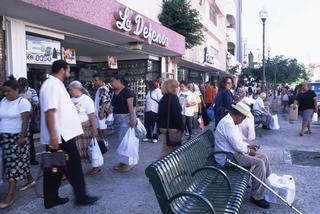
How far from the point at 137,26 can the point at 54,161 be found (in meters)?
7.06

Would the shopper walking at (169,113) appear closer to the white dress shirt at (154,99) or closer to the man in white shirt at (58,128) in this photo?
the man in white shirt at (58,128)

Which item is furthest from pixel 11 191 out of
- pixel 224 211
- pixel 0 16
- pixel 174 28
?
pixel 174 28

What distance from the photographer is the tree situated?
50.5 feet

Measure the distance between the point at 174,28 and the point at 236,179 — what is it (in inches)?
492

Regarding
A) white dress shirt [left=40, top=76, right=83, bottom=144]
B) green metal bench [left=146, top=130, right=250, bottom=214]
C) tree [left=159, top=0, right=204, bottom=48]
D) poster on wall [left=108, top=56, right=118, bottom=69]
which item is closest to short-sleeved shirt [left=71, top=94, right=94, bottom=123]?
white dress shirt [left=40, top=76, right=83, bottom=144]

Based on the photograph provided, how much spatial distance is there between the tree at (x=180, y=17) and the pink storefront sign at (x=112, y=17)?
2571 millimetres

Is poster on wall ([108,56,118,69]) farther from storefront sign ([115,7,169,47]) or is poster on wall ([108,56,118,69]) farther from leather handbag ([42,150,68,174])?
leather handbag ([42,150,68,174])

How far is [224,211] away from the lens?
3.22m

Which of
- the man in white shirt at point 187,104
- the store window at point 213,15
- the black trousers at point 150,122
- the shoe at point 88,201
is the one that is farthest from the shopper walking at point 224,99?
the store window at point 213,15

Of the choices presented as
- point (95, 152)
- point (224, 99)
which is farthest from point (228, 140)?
point (224, 99)

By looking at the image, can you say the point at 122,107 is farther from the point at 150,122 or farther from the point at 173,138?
the point at 150,122

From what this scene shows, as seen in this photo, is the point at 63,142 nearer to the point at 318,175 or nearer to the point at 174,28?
the point at 318,175

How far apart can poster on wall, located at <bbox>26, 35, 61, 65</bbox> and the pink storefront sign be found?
1.33m

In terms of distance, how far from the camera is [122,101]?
5.82m
